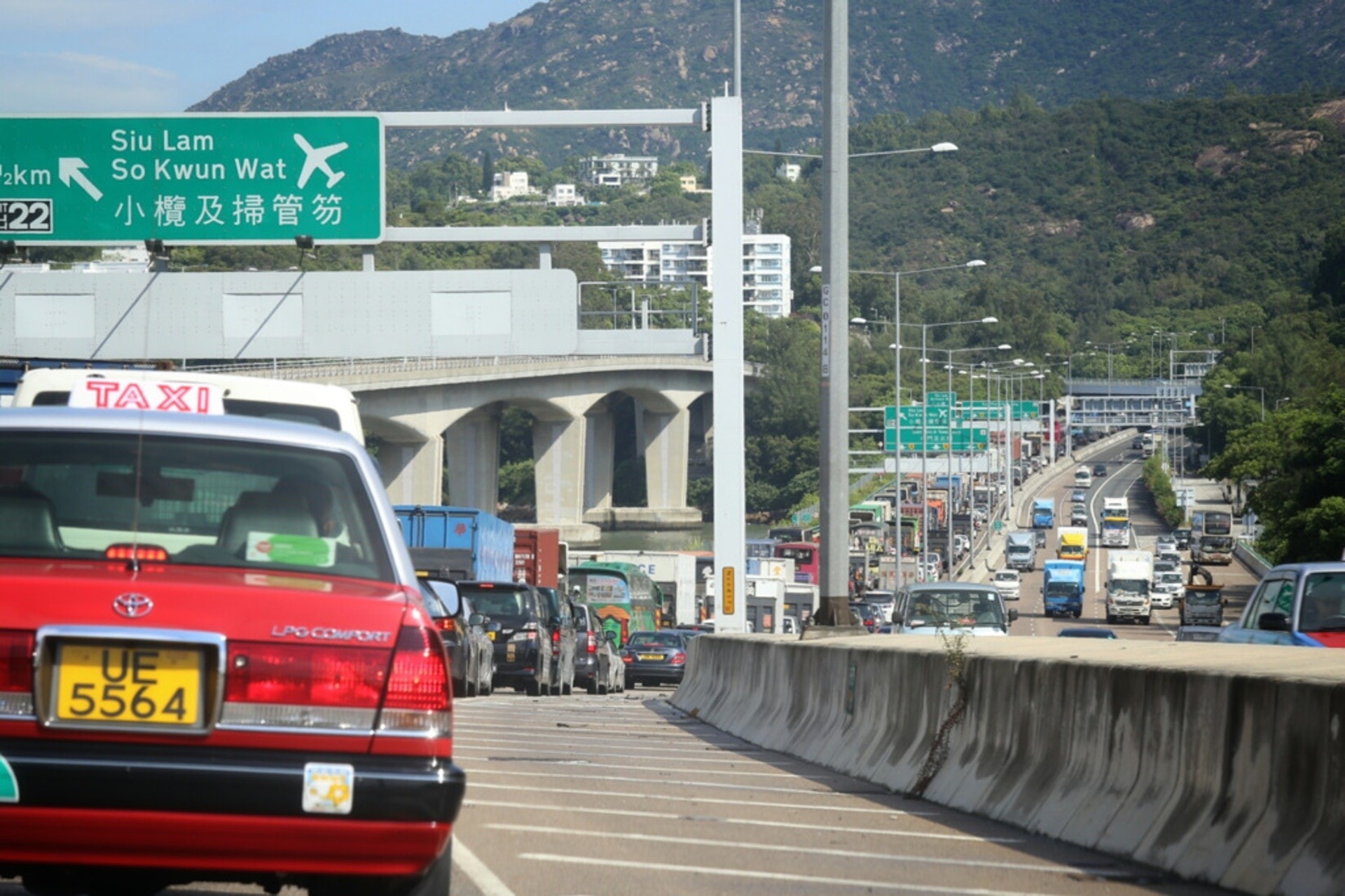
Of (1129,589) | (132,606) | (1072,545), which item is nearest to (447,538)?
(132,606)

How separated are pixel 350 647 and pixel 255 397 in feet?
16.6

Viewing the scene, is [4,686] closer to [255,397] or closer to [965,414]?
[255,397]

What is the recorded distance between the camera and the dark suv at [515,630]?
27.0 meters

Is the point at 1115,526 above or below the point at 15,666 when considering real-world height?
above

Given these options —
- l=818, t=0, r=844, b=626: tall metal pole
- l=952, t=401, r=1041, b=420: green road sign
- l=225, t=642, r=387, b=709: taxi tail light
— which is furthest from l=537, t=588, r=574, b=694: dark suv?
l=952, t=401, r=1041, b=420: green road sign

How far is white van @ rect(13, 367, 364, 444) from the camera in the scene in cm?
877

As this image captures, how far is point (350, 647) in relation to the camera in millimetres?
5562

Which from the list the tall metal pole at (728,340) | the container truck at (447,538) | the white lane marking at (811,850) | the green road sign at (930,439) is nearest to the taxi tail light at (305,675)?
the white lane marking at (811,850)

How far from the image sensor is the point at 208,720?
213 inches

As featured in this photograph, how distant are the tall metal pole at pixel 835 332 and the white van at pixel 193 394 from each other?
866 cm

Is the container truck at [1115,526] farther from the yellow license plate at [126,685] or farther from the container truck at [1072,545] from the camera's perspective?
the yellow license plate at [126,685]

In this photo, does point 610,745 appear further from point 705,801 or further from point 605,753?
point 705,801

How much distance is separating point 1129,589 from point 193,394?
65.5m

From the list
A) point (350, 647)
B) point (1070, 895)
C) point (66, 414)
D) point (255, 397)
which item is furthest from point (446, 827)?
point (255, 397)
